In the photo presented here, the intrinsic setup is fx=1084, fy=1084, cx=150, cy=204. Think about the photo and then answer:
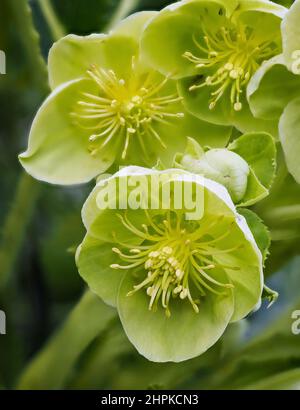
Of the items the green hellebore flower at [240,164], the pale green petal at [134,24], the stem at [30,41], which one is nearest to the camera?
the green hellebore flower at [240,164]

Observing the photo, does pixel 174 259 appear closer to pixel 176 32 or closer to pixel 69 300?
pixel 176 32

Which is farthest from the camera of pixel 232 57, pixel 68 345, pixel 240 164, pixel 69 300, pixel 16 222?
pixel 69 300

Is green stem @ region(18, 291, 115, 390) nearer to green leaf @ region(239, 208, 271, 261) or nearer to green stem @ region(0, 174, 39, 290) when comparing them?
green stem @ region(0, 174, 39, 290)

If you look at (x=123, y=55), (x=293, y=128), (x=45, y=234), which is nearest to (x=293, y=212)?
(x=293, y=128)

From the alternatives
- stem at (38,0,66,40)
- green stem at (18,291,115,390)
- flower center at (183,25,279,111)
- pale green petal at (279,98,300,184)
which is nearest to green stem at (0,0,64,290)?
stem at (38,0,66,40)

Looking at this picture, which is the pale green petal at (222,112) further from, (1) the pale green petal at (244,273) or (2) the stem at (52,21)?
(2) the stem at (52,21)

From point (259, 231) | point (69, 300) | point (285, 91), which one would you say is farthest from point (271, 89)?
point (69, 300)

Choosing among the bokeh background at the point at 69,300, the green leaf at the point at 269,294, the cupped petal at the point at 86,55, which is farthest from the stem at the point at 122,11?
the green leaf at the point at 269,294
